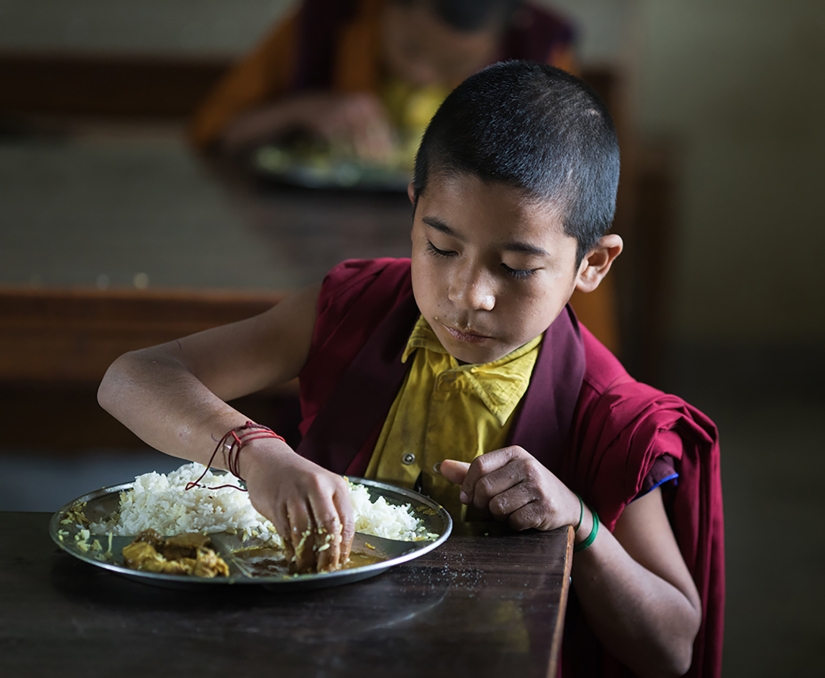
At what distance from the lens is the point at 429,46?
2.80m

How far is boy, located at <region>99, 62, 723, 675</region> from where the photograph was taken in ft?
2.99

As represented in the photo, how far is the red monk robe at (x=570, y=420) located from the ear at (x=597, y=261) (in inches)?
3.0

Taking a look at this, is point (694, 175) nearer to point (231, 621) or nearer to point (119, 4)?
point (119, 4)

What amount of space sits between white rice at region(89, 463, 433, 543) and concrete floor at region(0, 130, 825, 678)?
2.39 feet

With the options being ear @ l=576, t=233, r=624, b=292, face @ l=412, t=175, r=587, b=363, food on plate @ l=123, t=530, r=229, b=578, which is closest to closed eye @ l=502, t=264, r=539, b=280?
face @ l=412, t=175, r=587, b=363

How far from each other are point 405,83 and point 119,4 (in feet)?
8.35

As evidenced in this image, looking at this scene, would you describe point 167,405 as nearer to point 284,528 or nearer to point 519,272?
point 284,528

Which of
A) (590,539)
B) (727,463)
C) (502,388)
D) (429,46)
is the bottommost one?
(727,463)

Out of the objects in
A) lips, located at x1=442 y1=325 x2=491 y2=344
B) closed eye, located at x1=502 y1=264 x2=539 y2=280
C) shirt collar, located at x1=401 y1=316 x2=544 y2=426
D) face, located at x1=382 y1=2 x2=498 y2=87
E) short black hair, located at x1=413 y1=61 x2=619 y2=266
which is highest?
face, located at x1=382 y1=2 x2=498 y2=87

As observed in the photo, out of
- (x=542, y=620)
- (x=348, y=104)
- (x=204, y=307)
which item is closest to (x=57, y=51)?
(x=348, y=104)

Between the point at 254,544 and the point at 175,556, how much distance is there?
0.07m

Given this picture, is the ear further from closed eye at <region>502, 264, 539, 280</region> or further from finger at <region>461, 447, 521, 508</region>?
finger at <region>461, 447, 521, 508</region>

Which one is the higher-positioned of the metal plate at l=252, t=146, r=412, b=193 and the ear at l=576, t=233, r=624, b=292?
the ear at l=576, t=233, r=624, b=292

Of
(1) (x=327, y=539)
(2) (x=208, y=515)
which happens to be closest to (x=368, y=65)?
(2) (x=208, y=515)
